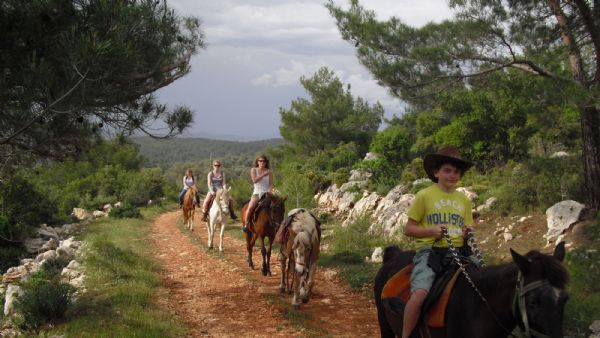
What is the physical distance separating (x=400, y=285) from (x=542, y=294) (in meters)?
1.38

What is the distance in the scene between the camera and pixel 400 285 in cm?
393

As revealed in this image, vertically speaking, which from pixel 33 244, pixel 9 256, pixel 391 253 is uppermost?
pixel 391 253

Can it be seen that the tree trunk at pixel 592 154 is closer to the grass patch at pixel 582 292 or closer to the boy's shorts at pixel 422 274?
the grass patch at pixel 582 292

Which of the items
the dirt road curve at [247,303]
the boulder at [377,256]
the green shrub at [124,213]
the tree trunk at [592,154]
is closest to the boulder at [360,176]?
the dirt road curve at [247,303]

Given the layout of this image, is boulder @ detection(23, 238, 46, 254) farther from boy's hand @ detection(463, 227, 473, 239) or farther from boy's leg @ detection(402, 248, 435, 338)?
boy's hand @ detection(463, 227, 473, 239)

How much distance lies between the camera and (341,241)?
12.8m

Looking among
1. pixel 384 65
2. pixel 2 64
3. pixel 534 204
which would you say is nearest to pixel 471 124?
pixel 534 204

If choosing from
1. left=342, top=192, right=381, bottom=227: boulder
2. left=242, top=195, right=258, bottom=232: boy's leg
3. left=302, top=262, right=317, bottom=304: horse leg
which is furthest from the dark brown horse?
left=342, top=192, right=381, bottom=227: boulder

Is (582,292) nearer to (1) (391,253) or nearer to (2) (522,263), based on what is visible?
(1) (391,253)

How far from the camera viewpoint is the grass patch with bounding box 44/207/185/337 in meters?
6.47

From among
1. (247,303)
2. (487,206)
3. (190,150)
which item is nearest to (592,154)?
(487,206)

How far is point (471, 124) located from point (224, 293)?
11.1 m

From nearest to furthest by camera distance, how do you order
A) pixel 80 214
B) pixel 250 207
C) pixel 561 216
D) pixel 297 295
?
pixel 297 295 < pixel 561 216 < pixel 250 207 < pixel 80 214

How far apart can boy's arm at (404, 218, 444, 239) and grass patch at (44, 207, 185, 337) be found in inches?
162
